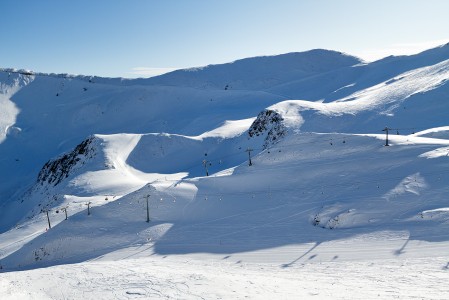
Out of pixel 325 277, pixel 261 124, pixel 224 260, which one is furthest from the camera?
pixel 261 124

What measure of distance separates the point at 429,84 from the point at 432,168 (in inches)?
1565

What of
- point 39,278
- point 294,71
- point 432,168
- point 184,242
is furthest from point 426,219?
point 294,71

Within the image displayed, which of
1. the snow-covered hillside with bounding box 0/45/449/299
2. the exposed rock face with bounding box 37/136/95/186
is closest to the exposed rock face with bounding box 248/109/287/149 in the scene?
the snow-covered hillside with bounding box 0/45/449/299

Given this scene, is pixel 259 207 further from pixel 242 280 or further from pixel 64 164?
pixel 64 164

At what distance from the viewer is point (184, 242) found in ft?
86.1

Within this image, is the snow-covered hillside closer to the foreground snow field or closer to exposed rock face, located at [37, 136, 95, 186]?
the foreground snow field

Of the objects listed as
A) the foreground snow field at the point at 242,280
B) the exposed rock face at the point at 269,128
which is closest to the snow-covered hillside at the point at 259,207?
the foreground snow field at the point at 242,280

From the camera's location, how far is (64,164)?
64250mm

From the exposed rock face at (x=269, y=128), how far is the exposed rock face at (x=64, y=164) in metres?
27.8

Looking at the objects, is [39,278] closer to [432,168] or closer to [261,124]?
[432,168]

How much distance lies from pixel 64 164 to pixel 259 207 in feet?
153

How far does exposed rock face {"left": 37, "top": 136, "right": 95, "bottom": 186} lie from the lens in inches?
2429

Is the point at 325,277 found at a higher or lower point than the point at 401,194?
lower

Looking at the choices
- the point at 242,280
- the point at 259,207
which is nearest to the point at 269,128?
the point at 259,207
